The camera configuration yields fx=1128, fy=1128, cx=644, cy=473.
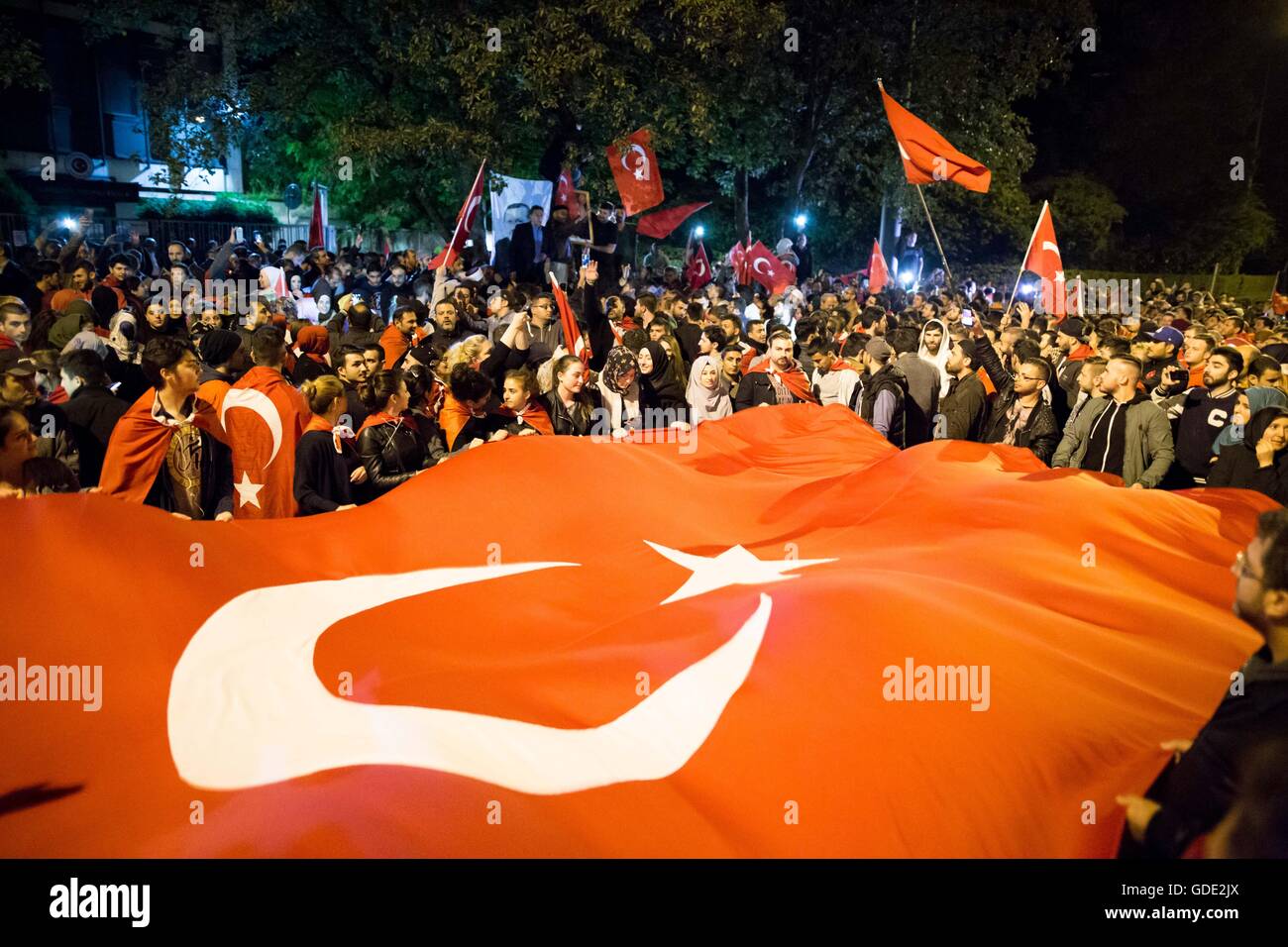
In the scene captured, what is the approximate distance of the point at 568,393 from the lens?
27.9ft

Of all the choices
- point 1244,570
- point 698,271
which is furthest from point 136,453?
point 698,271

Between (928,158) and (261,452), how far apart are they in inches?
400

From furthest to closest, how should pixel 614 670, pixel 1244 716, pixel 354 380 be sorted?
pixel 354 380, pixel 614 670, pixel 1244 716

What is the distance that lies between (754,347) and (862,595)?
6.86 meters

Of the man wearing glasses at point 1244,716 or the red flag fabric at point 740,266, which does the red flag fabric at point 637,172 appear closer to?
the red flag fabric at point 740,266

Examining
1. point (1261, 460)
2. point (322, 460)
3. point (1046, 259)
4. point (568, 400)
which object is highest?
point (1046, 259)

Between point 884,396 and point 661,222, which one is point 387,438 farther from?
point 661,222

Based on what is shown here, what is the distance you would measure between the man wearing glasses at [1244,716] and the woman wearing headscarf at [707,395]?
21.6 feet

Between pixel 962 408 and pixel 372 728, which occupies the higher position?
pixel 962 408

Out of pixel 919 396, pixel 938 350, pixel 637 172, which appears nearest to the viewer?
pixel 919 396

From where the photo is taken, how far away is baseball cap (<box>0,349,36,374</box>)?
649 centimetres

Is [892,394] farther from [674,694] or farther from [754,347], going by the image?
[674,694]

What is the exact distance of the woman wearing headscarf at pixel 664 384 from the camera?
10.4 metres

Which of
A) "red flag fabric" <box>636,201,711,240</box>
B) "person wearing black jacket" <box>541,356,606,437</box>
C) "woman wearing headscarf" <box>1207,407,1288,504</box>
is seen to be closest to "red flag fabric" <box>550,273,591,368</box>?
"person wearing black jacket" <box>541,356,606,437</box>
